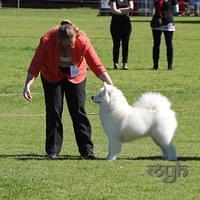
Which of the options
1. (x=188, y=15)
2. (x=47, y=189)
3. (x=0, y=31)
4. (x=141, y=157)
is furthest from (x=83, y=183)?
(x=188, y=15)

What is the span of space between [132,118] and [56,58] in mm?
1172

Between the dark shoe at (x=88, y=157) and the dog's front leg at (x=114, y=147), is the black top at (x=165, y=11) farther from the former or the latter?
the dog's front leg at (x=114, y=147)

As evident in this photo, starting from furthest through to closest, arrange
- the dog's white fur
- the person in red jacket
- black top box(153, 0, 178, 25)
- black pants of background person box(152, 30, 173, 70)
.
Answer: black pants of background person box(152, 30, 173, 70), black top box(153, 0, 178, 25), the person in red jacket, the dog's white fur

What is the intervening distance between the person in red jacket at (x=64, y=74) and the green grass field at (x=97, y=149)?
30 centimetres

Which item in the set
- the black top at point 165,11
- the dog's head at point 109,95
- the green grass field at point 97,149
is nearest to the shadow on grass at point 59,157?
the green grass field at point 97,149

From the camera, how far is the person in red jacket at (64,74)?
9234 mm

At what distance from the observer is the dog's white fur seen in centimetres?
900

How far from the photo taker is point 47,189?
24.1 feet

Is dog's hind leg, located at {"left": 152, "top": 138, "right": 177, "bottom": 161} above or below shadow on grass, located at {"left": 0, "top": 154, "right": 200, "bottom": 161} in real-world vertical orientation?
above

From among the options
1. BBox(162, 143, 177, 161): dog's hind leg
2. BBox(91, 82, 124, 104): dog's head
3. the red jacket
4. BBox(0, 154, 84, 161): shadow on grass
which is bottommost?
BBox(0, 154, 84, 161): shadow on grass

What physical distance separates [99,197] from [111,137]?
84.5 inches

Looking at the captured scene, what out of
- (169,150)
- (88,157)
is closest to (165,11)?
(88,157)

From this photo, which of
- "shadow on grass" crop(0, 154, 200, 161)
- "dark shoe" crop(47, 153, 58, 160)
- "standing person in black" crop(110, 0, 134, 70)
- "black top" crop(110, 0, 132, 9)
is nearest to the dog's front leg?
"shadow on grass" crop(0, 154, 200, 161)

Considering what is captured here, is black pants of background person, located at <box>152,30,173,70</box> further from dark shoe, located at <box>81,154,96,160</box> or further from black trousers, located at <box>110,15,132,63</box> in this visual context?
dark shoe, located at <box>81,154,96,160</box>
